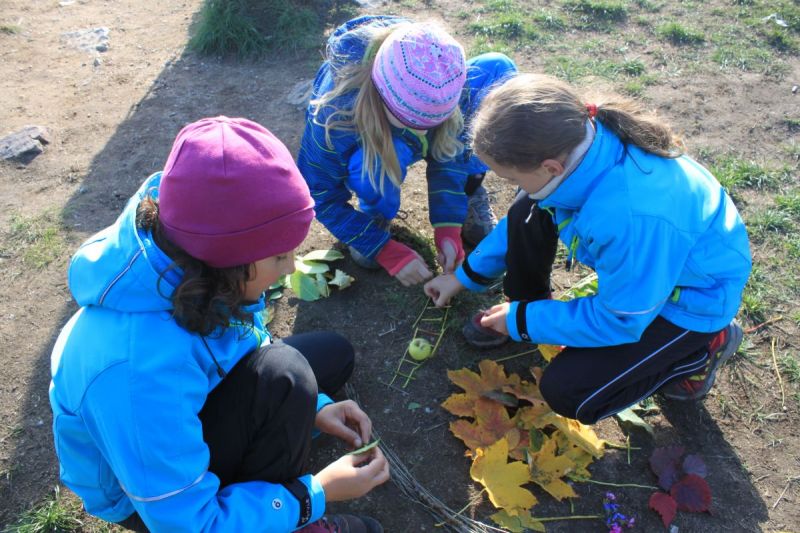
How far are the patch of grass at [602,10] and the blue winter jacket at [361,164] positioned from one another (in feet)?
8.59

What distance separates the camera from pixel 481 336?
2639 mm

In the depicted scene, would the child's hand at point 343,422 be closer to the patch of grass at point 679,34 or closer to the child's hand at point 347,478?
the child's hand at point 347,478

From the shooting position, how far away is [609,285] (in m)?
1.95

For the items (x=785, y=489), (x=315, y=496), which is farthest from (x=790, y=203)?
(x=315, y=496)

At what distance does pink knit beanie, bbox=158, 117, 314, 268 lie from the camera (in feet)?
4.50

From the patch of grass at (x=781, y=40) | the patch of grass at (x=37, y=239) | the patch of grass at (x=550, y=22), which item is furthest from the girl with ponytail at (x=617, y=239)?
the patch of grass at (x=781, y=40)

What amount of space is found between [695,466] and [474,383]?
0.85m

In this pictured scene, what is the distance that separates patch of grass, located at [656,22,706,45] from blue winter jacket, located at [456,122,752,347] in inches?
131

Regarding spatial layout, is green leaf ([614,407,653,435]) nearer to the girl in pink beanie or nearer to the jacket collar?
the jacket collar

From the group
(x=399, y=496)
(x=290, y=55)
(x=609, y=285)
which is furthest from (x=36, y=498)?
(x=290, y=55)

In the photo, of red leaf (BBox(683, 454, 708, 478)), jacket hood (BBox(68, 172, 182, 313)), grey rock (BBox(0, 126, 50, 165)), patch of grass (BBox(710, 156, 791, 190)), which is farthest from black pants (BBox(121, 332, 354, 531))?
grey rock (BBox(0, 126, 50, 165))

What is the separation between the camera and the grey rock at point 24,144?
151 inches

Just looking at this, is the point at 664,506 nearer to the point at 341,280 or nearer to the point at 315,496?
the point at 315,496

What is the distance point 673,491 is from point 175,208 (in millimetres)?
1914
